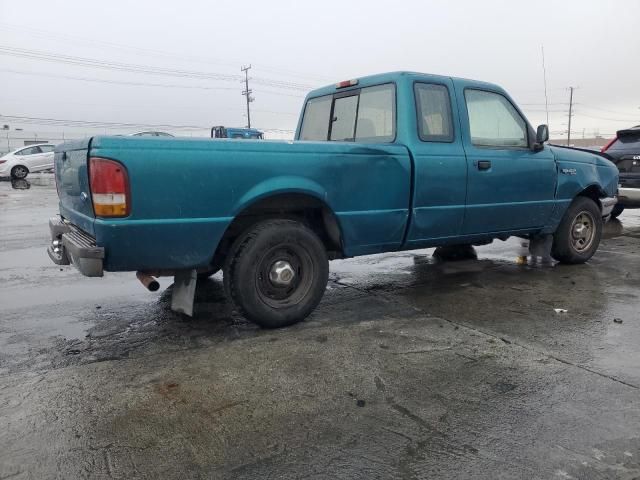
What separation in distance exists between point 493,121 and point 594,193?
2.15 meters

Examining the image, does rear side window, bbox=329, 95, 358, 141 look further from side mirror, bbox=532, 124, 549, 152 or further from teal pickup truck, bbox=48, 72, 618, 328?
side mirror, bbox=532, 124, 549, 152

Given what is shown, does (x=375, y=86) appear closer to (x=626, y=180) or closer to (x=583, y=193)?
(x=583, y=193)

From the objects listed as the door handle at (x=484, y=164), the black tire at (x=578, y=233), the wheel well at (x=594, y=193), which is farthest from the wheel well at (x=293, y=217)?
the wheel well at (x=594, y=193)

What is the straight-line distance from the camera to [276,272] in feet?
13.4

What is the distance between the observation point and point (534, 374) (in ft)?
10.9

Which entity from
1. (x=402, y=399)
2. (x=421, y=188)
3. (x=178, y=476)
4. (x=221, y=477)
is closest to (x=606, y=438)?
(x=402, y=399)

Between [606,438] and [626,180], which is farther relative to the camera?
[626,180]

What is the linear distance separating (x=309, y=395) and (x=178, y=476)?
0.96 meters

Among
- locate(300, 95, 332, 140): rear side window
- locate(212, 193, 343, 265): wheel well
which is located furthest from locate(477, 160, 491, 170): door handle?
locate(212, 193, 343, 265): wheel well

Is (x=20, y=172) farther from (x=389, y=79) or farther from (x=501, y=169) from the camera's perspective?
(x=501, y=169)

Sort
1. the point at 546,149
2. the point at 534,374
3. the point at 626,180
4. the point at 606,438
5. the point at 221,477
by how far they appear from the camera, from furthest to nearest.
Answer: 1. the point at 626,180
2. the point at 546,149
3. the point at 534,374
4. the point at 606,438
5. the point at 221,477

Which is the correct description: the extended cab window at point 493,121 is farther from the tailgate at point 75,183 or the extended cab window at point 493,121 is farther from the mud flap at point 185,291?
the tailgate at point 75,183

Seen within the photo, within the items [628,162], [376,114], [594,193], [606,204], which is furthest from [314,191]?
[628,162]

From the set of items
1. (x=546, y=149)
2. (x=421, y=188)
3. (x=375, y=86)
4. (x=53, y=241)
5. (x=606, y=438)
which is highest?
(x=375, y=86)
